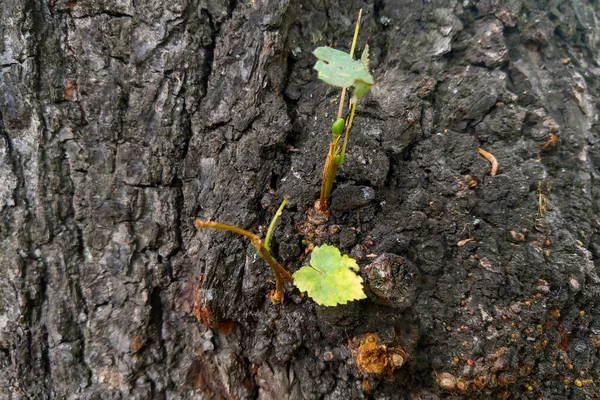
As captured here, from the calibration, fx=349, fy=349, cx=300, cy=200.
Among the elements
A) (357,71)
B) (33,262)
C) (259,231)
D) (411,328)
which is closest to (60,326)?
(33,262)

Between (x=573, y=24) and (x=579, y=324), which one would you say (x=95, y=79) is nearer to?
(x=579, y=324)

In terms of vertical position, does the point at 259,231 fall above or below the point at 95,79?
below

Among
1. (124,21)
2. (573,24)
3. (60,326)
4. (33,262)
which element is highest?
(573,24)

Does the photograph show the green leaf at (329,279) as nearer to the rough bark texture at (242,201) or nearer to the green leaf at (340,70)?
the rough bark texture at (242,201)

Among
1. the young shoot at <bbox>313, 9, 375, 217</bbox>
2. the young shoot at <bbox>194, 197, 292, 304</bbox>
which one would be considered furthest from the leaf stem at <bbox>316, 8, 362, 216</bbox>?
the young shoot at <bbox>194, 197, 292, 304</bbox>

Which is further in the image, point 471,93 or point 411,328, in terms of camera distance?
point 471,93

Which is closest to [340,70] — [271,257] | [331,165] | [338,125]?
[338,125]

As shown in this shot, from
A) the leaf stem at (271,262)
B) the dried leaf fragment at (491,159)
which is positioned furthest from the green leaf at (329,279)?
the dried leaf fragment at (491,159)

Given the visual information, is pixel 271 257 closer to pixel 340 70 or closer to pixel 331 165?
pixel 331 165
